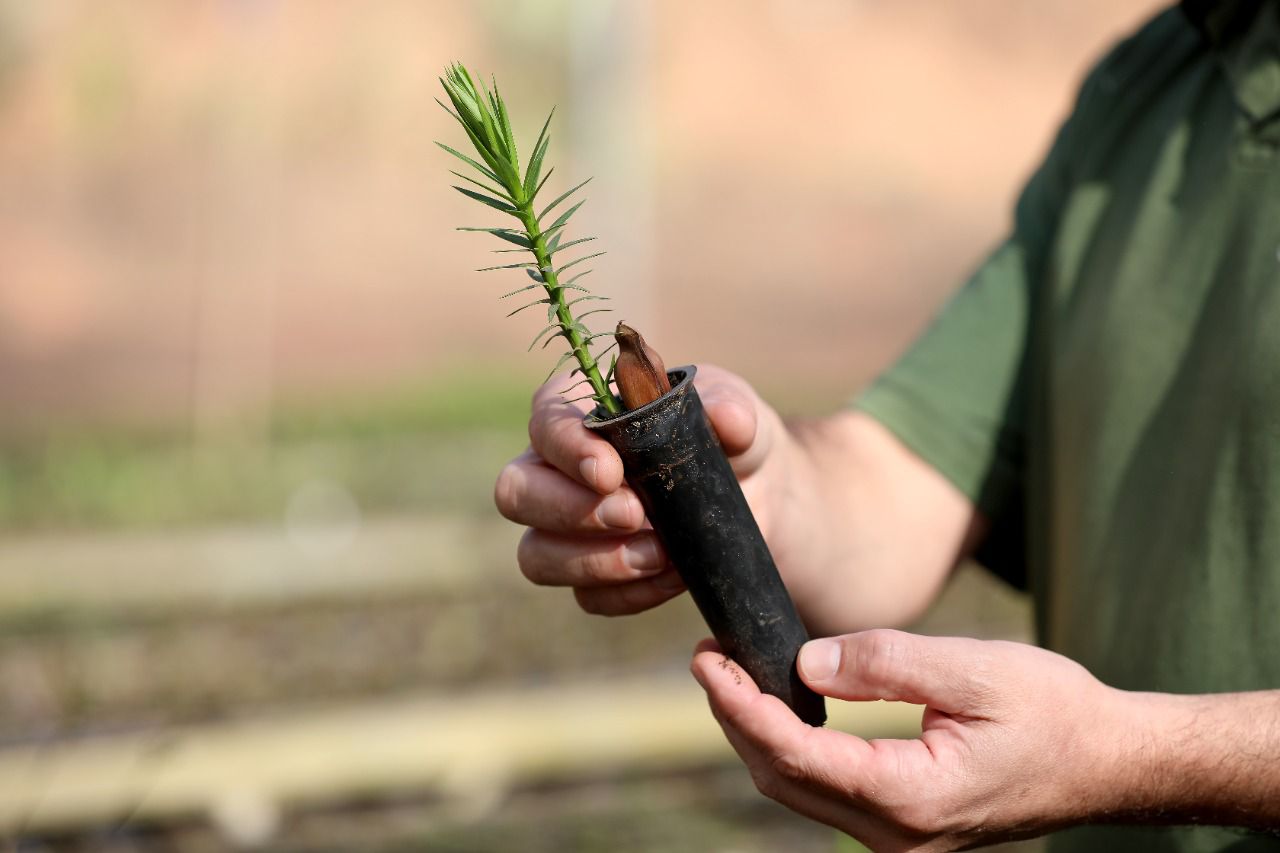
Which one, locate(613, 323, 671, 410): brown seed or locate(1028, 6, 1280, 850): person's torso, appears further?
locate(1028, 6, 1280, 850): person's torso

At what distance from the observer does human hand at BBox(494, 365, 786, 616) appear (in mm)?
1652

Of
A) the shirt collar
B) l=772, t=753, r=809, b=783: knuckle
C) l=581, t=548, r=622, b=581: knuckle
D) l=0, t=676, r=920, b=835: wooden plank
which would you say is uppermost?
the shirt collar

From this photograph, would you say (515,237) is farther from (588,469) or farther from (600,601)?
(600,601)

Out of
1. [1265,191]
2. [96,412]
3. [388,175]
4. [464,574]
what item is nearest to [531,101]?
[388,175]

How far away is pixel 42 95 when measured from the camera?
63.4 ft

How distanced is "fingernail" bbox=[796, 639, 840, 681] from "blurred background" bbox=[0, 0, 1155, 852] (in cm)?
185

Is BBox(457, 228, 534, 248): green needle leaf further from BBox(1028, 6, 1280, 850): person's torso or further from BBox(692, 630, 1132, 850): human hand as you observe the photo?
BBox(1028, 6, 1280, 850): person's torso

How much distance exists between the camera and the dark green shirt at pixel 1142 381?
6.15 ft

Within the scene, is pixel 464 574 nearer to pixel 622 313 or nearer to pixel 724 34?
pixel 622 313

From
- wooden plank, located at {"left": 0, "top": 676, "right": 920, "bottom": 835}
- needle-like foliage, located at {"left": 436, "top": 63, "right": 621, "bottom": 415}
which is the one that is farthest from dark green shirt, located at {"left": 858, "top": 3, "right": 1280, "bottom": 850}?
wooden plank, located at {"left": 0, "top": 676, "right": 920, "bottom": 835}

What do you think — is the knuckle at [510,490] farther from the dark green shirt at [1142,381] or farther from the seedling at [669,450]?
the dark green shirt at [1142,381]

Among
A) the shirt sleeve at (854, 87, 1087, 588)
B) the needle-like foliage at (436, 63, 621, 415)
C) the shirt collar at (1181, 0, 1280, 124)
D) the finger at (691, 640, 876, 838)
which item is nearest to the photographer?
the needle-like foliage at (436, 63, 621, 415)

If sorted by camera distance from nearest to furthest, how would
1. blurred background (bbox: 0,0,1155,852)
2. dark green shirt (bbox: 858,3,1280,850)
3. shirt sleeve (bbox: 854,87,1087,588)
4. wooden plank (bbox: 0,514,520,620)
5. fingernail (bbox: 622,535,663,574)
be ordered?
fingernail (bbox: 622,535,663,574)
dark green shirt (bbox: 858,3,1280,850)
shirt sleeve (bbox: 854,87,1087,588)
blurred background (bbox: 0,0,1155,852)
wooden plank (bbox: 0,514,520,620)

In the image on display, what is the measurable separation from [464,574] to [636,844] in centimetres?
220
